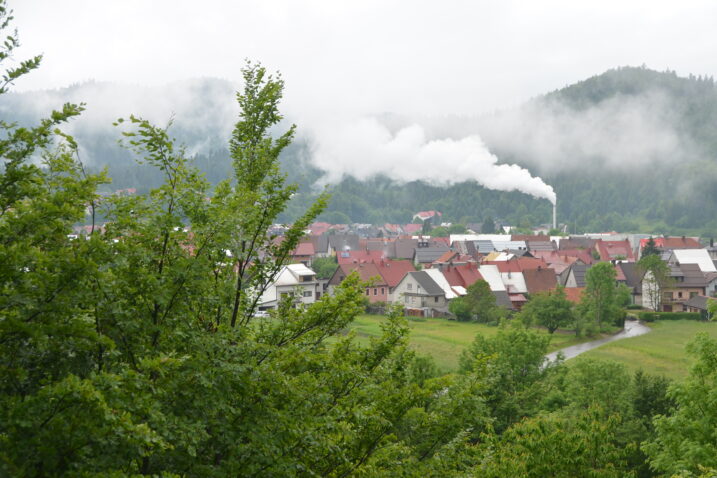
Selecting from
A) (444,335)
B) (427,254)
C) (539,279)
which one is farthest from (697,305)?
(427,254)

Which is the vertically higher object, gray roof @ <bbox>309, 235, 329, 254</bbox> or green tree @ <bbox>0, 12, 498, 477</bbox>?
gray roof @ <bbox>309, 235, 329, 254</bbox>

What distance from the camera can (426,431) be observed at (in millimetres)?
8875

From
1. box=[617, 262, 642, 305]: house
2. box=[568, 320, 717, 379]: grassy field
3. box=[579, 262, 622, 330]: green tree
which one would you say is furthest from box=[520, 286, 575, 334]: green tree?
box=[617, 262, 642, 305]: house

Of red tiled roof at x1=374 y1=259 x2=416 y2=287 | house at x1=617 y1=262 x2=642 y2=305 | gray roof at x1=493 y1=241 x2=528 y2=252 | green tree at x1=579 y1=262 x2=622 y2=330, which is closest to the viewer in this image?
green tree at x1=579 y1=262 x2=622 y2=330

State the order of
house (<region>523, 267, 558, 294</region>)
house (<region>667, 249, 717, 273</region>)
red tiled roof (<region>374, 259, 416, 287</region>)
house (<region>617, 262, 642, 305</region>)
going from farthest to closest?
house (<region>667, 249, 717, 273</region>)
house (<region>617, 262, 642, 305</region>)
red tiled roof (<region>374, 259, 416, 287</region>)
house (<region>523, 267, 558, 294</region>)

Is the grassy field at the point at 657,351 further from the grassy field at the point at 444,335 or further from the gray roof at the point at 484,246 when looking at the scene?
the gray roof at the point at 484,246

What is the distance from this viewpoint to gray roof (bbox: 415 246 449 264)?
9375cm

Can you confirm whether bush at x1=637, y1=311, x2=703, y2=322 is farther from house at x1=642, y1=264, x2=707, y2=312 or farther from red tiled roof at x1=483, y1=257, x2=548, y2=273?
red tiled roof at x1=483, y1=257, x2=548, y2=273

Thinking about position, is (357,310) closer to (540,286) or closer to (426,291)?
(426,291)

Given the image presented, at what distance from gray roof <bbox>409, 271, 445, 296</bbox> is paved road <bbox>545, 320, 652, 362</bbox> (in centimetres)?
1760

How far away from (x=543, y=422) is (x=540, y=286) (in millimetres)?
53975

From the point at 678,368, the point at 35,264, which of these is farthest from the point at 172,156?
the point at 678,368

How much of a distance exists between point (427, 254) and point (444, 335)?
157ft

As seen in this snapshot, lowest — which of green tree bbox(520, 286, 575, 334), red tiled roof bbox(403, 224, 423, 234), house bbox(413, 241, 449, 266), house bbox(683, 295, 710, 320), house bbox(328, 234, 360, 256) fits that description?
house bbox(683, 295, 710, 320)
